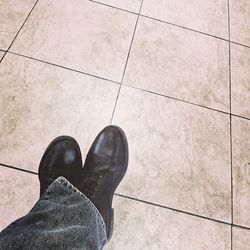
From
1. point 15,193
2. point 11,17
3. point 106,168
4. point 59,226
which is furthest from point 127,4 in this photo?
point 59,226

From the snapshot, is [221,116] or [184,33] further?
[184,33]

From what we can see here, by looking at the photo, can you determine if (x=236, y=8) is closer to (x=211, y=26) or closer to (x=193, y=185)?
(x=211, y=26)

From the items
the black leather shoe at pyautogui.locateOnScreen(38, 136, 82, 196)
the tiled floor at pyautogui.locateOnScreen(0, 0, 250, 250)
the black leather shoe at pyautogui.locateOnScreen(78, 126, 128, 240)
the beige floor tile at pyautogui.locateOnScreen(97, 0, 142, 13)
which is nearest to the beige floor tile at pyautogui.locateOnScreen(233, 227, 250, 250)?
the tiled floor at pyautogui.locateOnScreen(0, 0, 250, 250)

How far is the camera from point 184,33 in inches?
48.2

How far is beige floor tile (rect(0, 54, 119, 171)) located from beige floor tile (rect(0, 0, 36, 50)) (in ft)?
0.28

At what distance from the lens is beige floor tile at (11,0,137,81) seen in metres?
1.06

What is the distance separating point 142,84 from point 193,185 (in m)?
0.42

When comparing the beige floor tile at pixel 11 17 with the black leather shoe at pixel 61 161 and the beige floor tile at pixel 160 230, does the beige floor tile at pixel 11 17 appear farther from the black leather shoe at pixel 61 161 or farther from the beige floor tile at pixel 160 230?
the beige floor tile at pixel 160 230

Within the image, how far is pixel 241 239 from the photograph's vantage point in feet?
2.87

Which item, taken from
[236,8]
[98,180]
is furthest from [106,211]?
[236,8]

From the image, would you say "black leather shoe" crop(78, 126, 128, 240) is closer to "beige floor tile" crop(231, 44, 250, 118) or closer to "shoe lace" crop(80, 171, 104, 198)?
"shoe lace" crop(80, 171, 104, 198)

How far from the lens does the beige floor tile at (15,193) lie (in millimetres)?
814

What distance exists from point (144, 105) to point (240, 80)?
444 mm

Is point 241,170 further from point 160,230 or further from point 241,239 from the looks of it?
point 160,230
